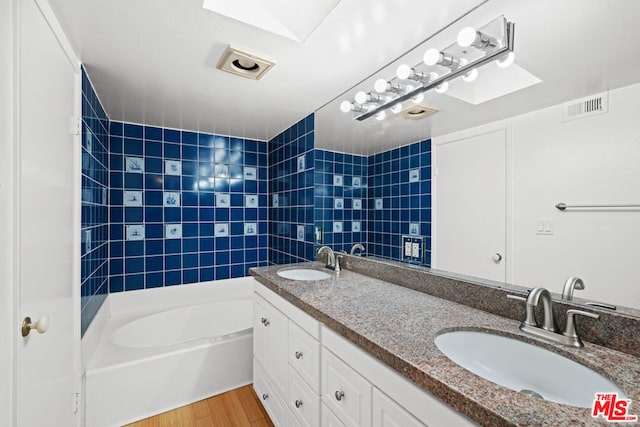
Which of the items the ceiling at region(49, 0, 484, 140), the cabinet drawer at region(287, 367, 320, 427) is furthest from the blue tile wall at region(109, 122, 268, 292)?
the cabinet drawer at region(287, 367, 320, 427)

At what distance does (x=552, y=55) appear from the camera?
3.11 ft

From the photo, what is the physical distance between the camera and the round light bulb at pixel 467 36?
3.77 feet

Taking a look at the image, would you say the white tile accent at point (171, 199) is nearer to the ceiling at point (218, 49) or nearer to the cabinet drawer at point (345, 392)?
the ceiling at point (218, 49)

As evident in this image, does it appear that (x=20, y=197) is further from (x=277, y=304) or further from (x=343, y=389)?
(x=343, y=389)

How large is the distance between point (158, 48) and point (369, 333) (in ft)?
5.42

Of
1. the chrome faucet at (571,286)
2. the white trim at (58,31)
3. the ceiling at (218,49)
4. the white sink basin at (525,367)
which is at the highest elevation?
the ceiling at (218,49)

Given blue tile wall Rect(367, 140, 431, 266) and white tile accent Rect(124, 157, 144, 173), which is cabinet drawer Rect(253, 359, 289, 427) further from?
white tile accent Rect(124, 157, 144, 173)

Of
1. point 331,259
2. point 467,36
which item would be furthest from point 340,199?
point 467,36

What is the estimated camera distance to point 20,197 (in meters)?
0.94

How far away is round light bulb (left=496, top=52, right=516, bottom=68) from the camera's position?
106 centimetres

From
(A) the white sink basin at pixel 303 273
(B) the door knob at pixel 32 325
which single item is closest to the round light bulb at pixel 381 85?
(A) the white sink basin at pixel 303 273

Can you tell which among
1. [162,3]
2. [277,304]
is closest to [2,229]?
[162,3]

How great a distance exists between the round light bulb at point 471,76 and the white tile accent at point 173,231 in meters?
2.64

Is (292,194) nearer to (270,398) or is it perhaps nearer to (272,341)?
(272,341)
